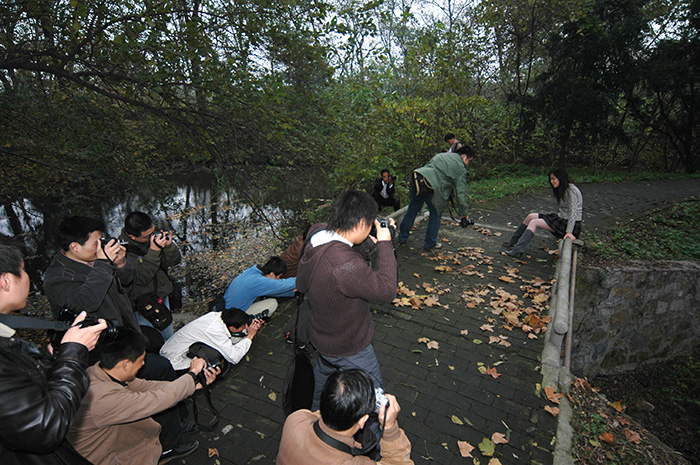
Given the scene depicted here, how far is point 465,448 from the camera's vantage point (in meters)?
3.43

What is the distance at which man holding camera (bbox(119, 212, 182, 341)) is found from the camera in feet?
13.7

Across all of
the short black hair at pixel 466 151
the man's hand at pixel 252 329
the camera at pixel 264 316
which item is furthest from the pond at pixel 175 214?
the man's hand at pixel 252 329

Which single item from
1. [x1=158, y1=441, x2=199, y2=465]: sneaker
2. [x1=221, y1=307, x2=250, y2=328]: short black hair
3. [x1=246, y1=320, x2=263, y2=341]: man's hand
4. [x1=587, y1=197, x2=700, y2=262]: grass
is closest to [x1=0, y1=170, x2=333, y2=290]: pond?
[x1=246, y1=320, x2=263, y2=341]: man's hand

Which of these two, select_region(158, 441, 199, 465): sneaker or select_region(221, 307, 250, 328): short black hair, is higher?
select_region(221, 307, 250, 328): short black hair

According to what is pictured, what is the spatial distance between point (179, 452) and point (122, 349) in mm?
1358

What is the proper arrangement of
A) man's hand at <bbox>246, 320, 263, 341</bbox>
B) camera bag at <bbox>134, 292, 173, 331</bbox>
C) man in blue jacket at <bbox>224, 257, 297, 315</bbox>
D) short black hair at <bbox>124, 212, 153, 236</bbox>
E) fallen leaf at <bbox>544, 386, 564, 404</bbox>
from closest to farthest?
fallen leaf at <bbox>544, 386, 564, 404</bbox>
camera bag at <bbox>134, 292, 173, 331</bbox>
short black hair at <bbox>124, 212, 153, 236</bbox>
man's hand at <bbox>246, 320, 263, 341</bbox>
man in blue jacket at <bbox>224, 257, 297, 315</bbox>

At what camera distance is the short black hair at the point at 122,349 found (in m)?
2.63

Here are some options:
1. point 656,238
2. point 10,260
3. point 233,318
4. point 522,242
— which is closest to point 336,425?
point 10,260

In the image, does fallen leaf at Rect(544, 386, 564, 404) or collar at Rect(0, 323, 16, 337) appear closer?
collar at Rect(0, 323, 16, 337)

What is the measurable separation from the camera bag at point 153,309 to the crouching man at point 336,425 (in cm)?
293

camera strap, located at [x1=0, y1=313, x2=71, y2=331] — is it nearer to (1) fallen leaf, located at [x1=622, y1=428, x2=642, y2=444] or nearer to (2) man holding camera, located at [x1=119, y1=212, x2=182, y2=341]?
(2) man holding camera, located at [x1=119, y1=212, x2=182, y2=341]

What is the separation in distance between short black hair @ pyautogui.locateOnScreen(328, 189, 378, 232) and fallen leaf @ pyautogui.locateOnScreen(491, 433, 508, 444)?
260 centimetres

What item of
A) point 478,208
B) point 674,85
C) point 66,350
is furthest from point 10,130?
point 674,85

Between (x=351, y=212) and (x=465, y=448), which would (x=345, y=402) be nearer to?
(x=351, y=212)
